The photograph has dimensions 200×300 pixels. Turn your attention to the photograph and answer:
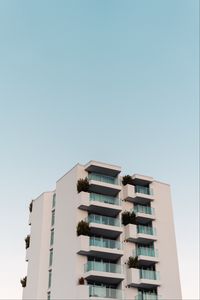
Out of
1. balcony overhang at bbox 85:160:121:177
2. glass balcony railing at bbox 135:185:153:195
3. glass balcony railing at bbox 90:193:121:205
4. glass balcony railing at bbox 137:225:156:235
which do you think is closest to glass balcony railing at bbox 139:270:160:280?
glass balcony railing at bbox 137:225:156:235

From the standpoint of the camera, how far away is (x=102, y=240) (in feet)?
137

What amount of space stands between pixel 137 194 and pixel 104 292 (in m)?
11.8

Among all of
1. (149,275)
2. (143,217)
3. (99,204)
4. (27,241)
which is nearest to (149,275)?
(149,275)

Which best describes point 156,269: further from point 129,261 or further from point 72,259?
point 72,259

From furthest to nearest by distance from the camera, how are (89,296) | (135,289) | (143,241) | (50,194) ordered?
(50,194)
(143,241)
(135,289)
(89,296)

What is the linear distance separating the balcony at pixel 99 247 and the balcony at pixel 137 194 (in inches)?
230

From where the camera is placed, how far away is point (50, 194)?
48.9 m

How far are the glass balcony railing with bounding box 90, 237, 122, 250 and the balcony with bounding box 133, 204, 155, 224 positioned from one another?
4.50 metres

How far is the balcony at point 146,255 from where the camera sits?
141ft

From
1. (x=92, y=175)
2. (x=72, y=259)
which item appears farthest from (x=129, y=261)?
(x=92, y=175)

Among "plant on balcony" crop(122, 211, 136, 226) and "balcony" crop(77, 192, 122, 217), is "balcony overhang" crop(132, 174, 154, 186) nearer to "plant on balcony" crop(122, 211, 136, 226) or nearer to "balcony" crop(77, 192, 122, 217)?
"balcony" crop(77, 192, 122, 217)

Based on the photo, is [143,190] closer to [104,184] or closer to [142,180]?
[142,180]

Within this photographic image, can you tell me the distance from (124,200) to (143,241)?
493 centimetres

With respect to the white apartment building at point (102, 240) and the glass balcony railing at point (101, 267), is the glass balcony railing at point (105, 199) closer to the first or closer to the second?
→ the white apartment building at point (102, 240)
